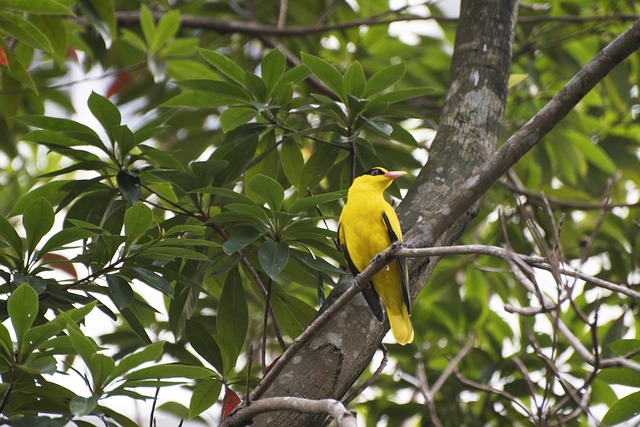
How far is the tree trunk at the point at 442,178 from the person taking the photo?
2.23 m

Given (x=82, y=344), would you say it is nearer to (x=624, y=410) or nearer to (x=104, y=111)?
(x=104, y=111)

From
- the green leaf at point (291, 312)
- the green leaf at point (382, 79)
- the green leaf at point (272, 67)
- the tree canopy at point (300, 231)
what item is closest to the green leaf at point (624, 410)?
the tree canopy at point (300, 231)

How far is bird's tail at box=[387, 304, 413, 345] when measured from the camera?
330 centimetres

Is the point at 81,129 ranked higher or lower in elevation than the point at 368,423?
higher

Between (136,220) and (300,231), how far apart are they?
54 cm

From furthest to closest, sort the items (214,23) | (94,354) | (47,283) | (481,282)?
(481,282)
(214,23)
(47,283)
(94,354)

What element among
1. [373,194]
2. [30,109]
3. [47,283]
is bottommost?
[47,283]

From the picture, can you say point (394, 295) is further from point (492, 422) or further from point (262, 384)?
point (492, 422)

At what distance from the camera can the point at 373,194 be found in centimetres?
335

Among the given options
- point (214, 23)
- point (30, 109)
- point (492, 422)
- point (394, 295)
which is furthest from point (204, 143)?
point (492, 422)

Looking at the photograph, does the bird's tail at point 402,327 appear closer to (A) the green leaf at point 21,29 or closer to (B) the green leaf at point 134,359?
(B) the green leaf at point 134,359

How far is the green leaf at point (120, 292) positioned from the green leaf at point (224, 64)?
890mm

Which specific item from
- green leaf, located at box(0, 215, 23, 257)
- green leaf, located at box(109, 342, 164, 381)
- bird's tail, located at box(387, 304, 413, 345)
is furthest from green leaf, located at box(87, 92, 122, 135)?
bird's tail, located at box(387, 304, 413, 345)

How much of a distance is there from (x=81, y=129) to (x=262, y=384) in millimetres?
1074
